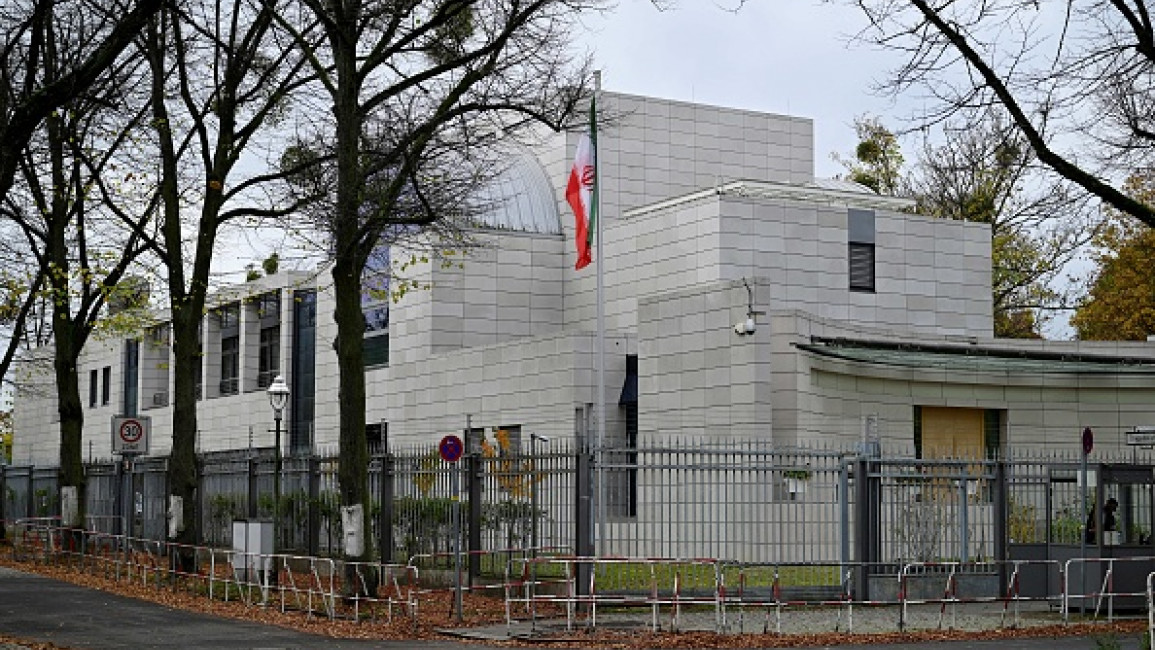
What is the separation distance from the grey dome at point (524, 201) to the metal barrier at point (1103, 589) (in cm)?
2927

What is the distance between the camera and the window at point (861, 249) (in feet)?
149

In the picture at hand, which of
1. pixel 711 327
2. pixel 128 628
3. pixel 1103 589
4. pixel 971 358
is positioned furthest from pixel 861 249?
pixel 128 628

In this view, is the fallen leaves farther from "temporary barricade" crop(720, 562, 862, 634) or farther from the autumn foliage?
the autumn foliage

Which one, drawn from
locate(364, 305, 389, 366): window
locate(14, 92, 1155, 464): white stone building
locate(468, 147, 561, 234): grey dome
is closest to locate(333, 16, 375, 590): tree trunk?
locate(14, 92, 1155, 464): white stone building

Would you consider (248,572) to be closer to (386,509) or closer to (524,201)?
(386,509)

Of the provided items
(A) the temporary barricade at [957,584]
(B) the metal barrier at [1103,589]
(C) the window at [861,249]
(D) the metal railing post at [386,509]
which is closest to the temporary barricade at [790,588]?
(A) the temporary barricade at [957,584]

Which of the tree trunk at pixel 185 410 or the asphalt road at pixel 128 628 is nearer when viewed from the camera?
the asphalt road at pixel 128 628

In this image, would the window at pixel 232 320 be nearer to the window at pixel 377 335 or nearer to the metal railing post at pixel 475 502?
the window at pixel 377 335

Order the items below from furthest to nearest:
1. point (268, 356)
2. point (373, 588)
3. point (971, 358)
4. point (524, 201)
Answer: point (268, 356)
point (524, 201)
point (971, 358)
point (373, 588)

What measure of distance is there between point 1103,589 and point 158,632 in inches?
555

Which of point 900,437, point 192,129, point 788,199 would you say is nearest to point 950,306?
point 788,199

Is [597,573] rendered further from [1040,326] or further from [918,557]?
[1040,326]

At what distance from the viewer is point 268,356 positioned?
62.4 metres

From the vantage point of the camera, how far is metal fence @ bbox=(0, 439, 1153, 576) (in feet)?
84.6
